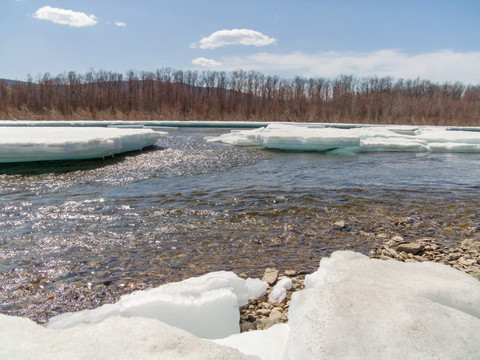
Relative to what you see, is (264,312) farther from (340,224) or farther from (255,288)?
(340,224)

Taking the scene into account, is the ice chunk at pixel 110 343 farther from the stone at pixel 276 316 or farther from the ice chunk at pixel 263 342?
the stone at pixel 276 316

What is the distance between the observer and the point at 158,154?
10141 mm

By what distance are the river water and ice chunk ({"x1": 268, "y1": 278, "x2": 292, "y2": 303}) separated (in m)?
0.37

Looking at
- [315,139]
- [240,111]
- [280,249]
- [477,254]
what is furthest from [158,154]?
[240,111]

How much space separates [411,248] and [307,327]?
2467mm

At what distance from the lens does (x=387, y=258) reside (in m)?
3.40

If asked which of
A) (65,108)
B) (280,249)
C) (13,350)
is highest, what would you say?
(65,108)

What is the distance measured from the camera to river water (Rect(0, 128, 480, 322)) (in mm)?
3045

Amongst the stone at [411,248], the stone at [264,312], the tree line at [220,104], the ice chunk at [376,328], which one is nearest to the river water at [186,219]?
the stone at [411,248]

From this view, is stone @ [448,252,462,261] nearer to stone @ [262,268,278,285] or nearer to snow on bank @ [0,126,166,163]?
stone @ [262,268,278,285]

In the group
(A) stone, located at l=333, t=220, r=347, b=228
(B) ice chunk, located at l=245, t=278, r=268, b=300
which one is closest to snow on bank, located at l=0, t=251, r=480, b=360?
(B) ice chunk, located at l=245, t=278, r=268, b=300

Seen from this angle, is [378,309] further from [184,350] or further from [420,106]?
[420,106]

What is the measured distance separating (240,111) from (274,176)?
2683 centimetres

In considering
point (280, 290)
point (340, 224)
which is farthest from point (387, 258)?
point (280, 290)
